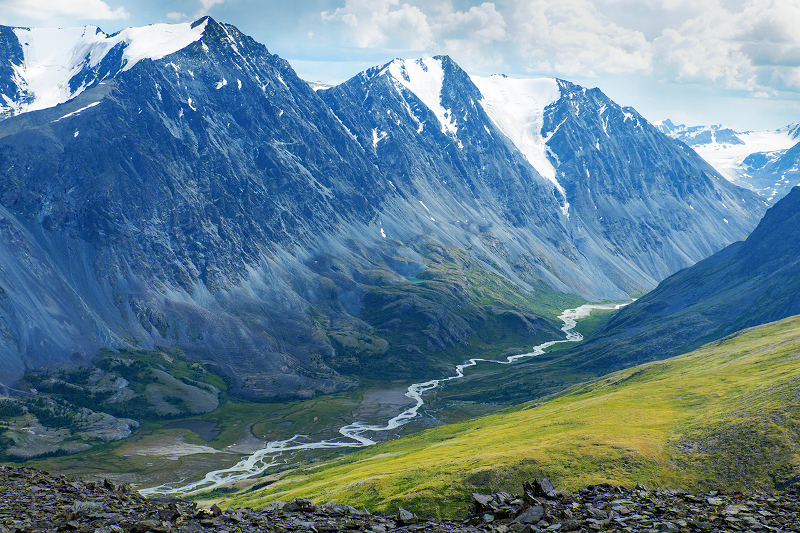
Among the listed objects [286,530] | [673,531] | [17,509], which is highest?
[17,509]

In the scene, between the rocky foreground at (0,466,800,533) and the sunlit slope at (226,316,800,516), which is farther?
the sunlit slope at (226,316,800,516)

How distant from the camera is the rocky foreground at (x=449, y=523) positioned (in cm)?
4381

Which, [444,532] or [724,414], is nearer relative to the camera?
[444,532]

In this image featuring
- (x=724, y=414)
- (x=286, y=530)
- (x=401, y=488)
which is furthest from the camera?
(x=724, y=414)

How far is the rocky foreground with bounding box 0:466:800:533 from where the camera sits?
43.8m

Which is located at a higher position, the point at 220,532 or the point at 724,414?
the point at 220,532

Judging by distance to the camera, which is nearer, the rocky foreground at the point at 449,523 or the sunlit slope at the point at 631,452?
the rocky foreground at the point at 449,523

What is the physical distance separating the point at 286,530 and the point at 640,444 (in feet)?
195

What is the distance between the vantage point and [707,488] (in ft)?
249

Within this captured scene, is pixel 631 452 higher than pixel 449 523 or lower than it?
lower

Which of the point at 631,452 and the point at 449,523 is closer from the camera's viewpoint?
the point at 449,523

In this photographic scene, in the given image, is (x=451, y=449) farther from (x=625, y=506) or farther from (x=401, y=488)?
(x=625, y=506)

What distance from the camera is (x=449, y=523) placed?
174 feet

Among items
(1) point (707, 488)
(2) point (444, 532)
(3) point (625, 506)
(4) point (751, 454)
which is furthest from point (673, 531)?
(4) point (751, 454)
